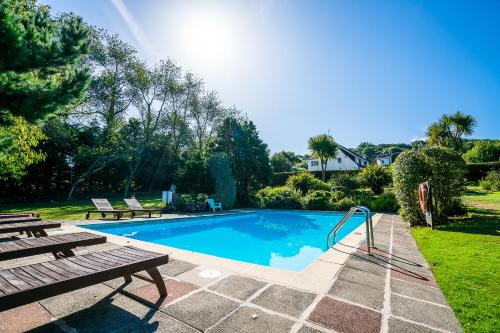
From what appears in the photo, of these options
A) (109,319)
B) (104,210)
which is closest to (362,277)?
(109,319)

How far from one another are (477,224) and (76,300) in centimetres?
1062

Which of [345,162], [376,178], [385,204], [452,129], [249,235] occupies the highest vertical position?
[452,129]

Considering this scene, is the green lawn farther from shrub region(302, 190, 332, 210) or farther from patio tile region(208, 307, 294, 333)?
patio tile region(208, 307, 294, 333)

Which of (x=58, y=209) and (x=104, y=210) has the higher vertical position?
(x=104, y=210)

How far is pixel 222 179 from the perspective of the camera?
52.9ft

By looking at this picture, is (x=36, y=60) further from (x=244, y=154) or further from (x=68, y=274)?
(x=244, y=154)

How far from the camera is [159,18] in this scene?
9625 millimetres

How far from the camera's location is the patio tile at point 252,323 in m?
2.40

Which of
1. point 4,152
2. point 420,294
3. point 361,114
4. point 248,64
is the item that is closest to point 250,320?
point 420,294

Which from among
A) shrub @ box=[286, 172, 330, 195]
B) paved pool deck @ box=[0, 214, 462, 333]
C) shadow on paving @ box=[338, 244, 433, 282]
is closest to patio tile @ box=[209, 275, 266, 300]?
paved pool deck @ box=[0, 214, 462, 333]

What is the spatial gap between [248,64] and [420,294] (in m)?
10.9

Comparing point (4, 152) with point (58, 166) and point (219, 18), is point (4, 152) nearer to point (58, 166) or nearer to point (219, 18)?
point (219, 18)

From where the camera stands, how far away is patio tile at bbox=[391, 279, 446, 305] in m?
3.17

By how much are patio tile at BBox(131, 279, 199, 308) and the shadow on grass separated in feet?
26.3
